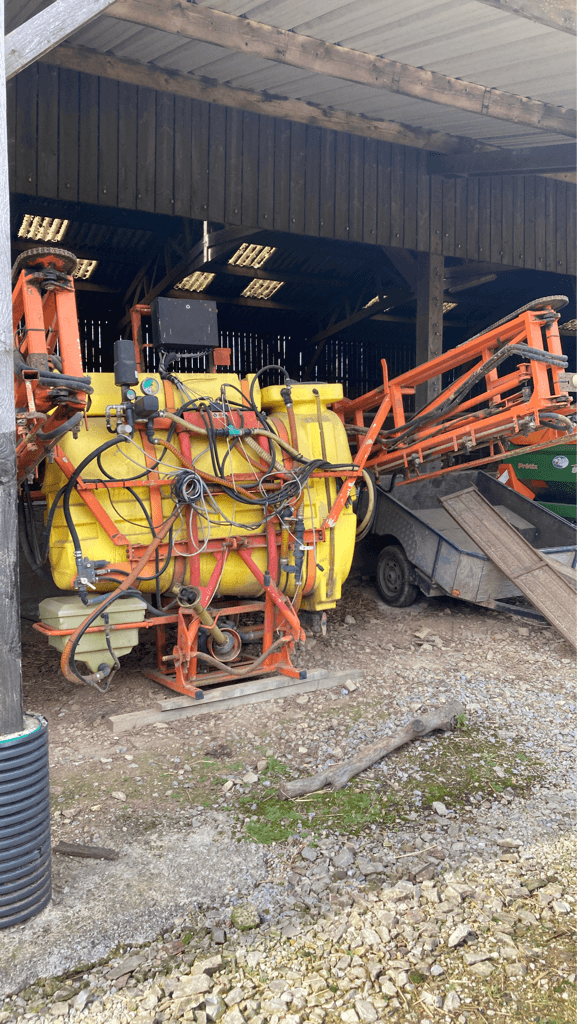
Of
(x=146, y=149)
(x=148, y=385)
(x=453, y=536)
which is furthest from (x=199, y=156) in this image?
(x=453, y=536)

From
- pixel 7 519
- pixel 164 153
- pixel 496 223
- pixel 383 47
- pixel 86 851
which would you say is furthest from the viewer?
pixel 496 223

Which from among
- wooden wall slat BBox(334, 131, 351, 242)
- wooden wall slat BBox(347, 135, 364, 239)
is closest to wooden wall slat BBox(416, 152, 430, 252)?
wooden wall slat BBox(347, 135, 364, 239)

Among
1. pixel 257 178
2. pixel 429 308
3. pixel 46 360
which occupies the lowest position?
pixel 46 360

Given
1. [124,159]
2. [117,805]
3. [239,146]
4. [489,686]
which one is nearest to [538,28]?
[239,146]

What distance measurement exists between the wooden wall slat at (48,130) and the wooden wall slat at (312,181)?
226 centimetres

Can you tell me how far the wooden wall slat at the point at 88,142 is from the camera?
18.8 feet

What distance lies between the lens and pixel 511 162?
6.99 m

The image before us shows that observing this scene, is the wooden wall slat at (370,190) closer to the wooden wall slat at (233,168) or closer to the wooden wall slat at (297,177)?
the wooden wall slat at (297,177)

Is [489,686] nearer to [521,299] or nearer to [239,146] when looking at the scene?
[239,146]

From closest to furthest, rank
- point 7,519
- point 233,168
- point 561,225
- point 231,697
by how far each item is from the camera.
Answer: point 7,519, point 231,697, point 233,168, point 561,225

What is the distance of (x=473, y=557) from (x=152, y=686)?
9.22 feet

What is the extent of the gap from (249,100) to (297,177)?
810 mm

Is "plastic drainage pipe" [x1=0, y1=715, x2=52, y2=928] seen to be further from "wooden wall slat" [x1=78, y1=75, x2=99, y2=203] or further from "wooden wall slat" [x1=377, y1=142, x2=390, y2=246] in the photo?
"wooden wall slat" [x1=377, y1=142, x2=390, y2=246]

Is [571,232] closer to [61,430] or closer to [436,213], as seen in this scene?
[436,213]
